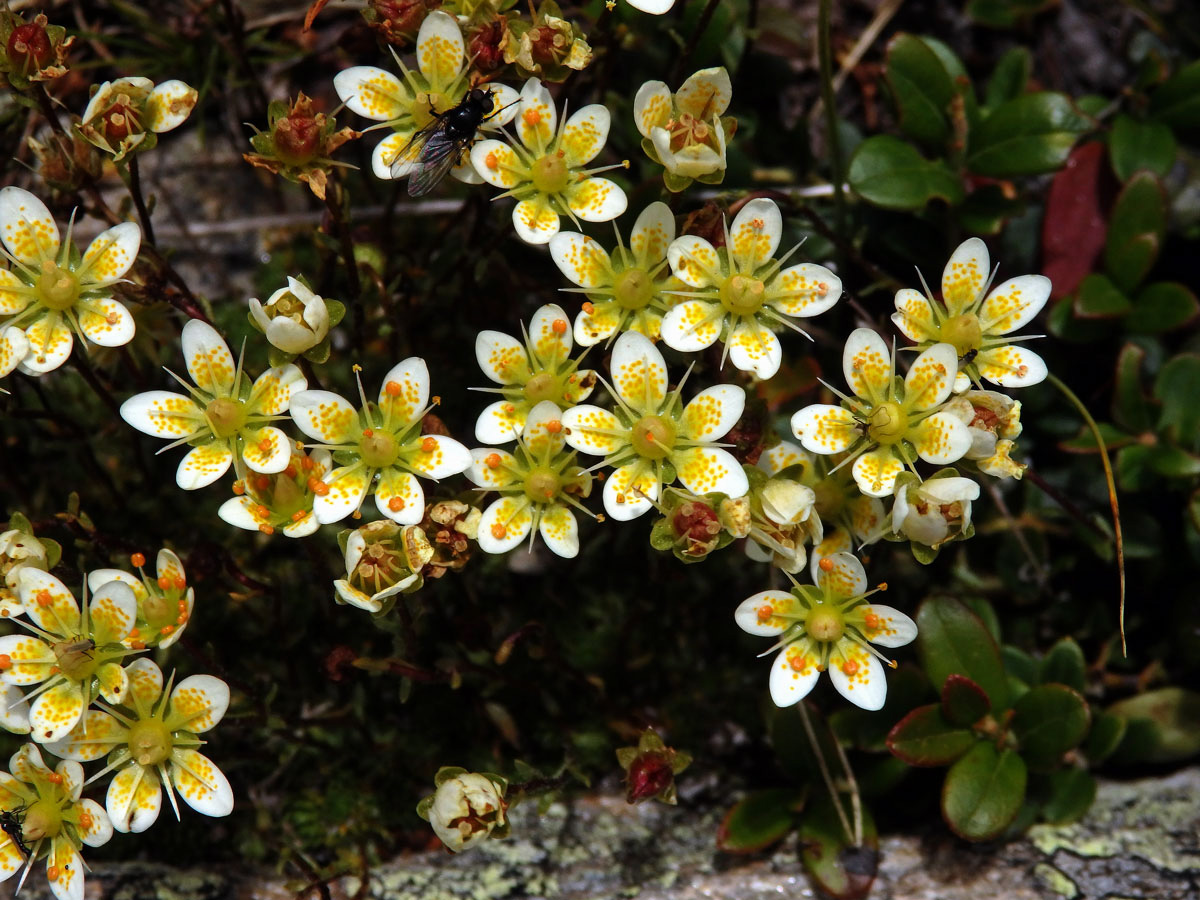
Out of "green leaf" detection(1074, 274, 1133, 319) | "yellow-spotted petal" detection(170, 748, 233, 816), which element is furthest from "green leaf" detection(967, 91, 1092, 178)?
"yellow-spotted petal" detection(170, 748, 233, 816)

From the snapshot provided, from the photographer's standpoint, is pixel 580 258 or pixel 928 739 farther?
pixel 928 739

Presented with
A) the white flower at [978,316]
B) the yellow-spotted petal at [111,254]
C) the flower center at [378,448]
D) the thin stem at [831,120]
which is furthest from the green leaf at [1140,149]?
the yellow-spotted petal at [111,254]

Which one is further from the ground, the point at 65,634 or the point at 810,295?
the point at 810,295

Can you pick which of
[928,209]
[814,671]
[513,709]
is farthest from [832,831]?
[928,209]

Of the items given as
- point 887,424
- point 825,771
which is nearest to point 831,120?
point 887,424

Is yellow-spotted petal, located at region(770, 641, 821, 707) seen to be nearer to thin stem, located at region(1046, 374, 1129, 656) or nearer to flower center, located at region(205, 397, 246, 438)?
thin stem, located at region(1046, 374, 1129, 656)

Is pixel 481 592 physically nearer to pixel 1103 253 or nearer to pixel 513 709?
pixel 513 709

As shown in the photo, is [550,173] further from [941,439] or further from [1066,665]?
[1066,665]
